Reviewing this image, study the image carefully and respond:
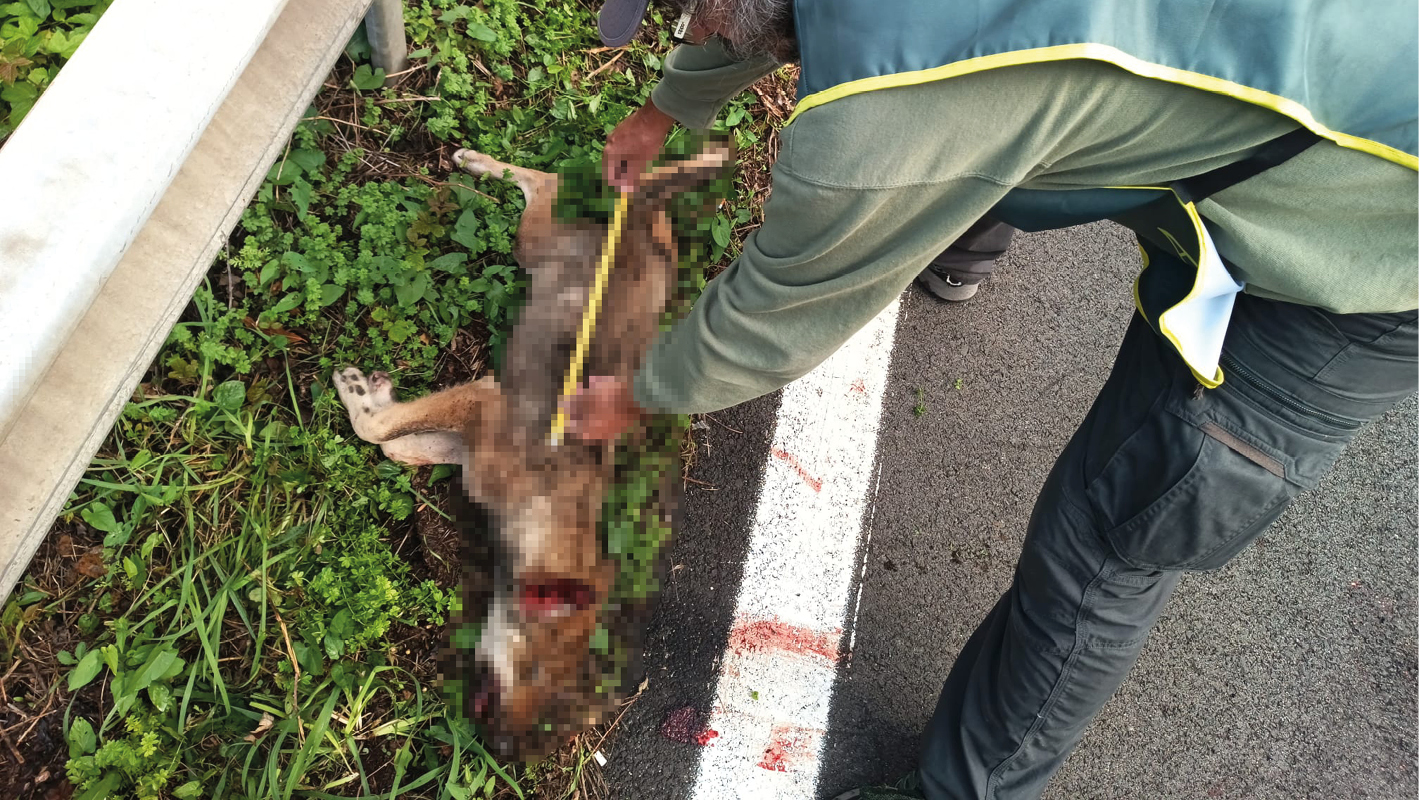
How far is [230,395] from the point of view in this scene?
257 centimetres

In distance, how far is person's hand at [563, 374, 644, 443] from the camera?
2.57 meters

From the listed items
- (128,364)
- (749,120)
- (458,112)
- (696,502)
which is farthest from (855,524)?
(128,364)

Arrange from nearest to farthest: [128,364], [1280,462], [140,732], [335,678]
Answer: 1. [128,364]
2. [1280,462]
3. [140,732]
4. [335,678]

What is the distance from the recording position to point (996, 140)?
60.1 inches

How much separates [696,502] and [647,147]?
1266mm

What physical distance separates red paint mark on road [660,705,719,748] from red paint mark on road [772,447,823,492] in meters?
0.93

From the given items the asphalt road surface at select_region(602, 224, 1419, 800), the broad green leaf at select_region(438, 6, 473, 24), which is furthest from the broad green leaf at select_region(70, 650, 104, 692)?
the broad green leaf at select_region(438, 6, 473, 24)

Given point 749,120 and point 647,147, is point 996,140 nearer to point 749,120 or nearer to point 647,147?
point 647,147

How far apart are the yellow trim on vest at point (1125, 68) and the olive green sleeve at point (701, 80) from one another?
0.91 meters

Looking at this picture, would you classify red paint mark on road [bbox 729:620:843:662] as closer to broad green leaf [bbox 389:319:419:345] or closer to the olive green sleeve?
broad green leaf [bbox 389:319:419:345]

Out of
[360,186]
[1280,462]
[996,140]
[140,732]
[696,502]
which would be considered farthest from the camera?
[696,502]

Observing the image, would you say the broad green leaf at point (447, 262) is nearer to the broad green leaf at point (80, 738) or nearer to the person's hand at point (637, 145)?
the person's hand at point (637, 145)

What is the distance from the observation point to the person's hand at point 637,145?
9.73 feet

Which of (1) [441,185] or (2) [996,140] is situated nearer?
(2) [996,140]
